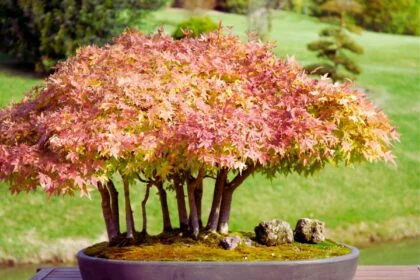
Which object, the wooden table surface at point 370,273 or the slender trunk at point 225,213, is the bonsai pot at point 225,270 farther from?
the wooden table surface at point 370,273

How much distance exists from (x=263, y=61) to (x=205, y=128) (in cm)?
137

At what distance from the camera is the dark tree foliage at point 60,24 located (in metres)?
24.3

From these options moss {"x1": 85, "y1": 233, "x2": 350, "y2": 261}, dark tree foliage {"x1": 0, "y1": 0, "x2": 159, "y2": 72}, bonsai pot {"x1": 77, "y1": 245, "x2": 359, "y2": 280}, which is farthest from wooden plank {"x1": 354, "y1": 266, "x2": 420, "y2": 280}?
dark tree foliage {"x1": 0, "y1": 0, "x2": 159, "y2": 72}

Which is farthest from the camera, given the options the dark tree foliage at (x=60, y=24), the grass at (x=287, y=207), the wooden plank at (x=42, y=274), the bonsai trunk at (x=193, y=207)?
the dark tree foliage at (x=60, y=24)

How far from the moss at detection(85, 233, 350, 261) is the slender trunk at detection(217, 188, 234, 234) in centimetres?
20

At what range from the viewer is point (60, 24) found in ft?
80.5

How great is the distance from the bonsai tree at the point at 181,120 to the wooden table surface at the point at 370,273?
1.49 m

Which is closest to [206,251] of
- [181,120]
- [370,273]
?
[181,120]

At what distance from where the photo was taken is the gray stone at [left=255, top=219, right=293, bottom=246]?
9883 millimetres

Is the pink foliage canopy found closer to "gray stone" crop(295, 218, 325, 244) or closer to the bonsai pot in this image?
"gray stone" crop(295, 218, 325, 244)

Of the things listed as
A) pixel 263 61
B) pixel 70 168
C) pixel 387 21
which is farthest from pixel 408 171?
pixel 387 21

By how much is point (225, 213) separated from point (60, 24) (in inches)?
592

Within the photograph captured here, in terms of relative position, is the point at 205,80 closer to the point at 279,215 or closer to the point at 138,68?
the point at 138,68

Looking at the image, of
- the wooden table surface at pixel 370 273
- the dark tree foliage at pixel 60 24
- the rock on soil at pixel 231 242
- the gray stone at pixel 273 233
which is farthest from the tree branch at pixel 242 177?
the dark tree foliage at pixel 60 24
